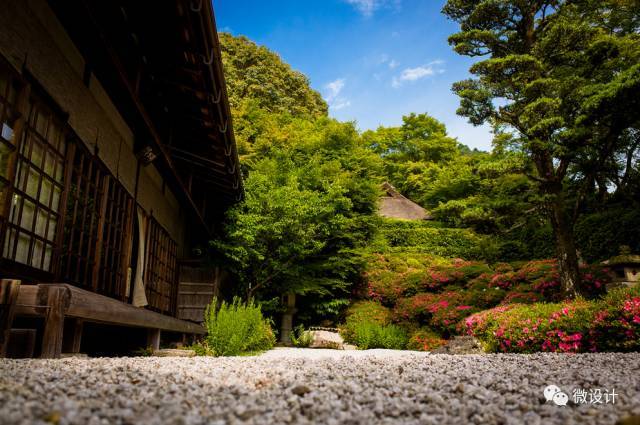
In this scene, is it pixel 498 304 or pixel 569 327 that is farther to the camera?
pixel 498 304

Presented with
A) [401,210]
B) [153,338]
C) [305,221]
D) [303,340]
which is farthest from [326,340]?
[401,210]

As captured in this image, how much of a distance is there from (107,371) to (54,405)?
105 cm

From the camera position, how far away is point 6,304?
269 centimetres

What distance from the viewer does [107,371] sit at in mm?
2496

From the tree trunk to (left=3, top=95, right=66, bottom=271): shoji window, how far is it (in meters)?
9.28

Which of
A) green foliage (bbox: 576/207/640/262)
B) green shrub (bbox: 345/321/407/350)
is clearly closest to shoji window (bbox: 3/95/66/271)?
green shrub (bbox: 345/321/407/350)

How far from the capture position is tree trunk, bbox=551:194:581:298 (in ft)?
28.2

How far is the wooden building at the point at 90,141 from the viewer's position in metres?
3.28

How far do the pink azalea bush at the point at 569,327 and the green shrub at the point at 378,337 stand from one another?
3.70 metres

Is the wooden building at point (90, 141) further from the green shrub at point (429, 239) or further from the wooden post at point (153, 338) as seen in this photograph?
the green shrub at point (429, 239)

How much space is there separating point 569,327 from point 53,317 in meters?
6.22

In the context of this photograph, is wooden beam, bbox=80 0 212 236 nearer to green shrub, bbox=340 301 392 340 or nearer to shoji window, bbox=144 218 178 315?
shoji window, bbox=144 218 178 315

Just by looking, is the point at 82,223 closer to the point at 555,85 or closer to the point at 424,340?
the point at 424,340

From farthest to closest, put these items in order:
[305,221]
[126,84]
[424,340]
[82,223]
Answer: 1. [305,221]
2. [424,340]
3. [82,223]
4. [126,84]
